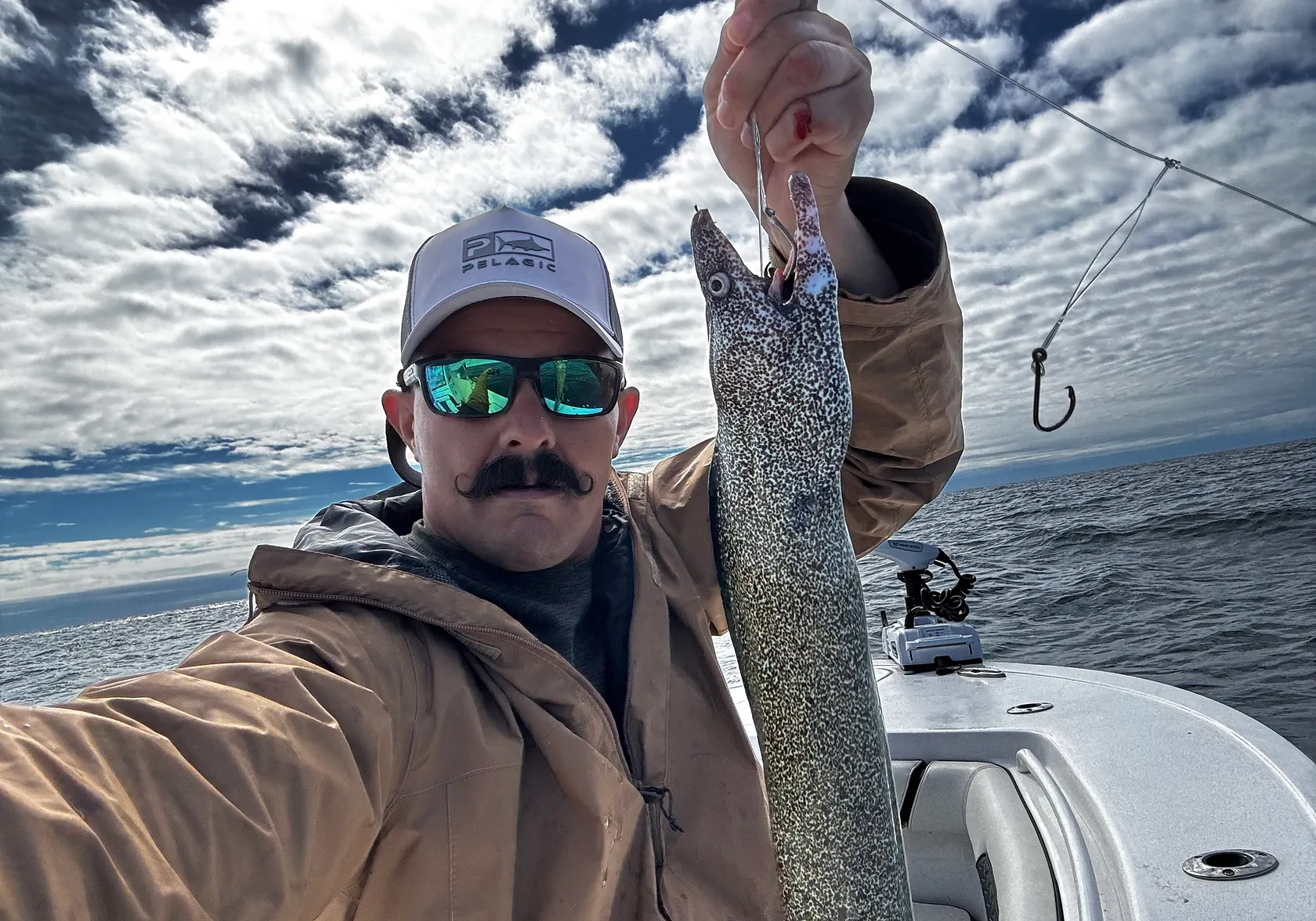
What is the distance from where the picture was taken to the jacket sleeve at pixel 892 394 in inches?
87.1

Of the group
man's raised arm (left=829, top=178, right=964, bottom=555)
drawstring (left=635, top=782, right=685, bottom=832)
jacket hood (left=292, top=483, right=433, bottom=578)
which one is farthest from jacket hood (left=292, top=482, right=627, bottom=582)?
man's raised arm (left=829, top=178, right=964, bottom=555)

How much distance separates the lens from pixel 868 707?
1.79 meters

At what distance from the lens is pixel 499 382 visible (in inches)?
84.4

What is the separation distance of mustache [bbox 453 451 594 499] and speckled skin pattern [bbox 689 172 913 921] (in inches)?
22.0

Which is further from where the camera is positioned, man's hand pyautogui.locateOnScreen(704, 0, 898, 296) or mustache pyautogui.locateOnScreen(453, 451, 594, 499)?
mustache pyautogui.locateOnScreen(453, 451, 594, 499)

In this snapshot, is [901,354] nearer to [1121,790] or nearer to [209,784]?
[209,784]

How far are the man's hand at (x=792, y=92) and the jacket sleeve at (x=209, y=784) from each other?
5.08 feet

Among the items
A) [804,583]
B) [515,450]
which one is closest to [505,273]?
[515,450]

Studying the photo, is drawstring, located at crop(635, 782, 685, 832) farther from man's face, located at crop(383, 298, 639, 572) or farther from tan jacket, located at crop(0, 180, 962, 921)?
man's face, located at crop(383, 298, 639, 572)

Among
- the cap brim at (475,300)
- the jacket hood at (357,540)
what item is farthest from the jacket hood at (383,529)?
the cap brim at (475,300)

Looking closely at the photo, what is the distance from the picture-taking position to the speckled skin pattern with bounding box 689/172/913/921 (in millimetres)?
1745

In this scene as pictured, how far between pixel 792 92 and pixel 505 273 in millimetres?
954

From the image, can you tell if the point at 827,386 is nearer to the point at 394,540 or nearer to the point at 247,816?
the point at 394,540

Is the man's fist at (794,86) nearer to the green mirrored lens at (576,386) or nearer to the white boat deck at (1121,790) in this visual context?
the green mirrored lens at (576,386)
